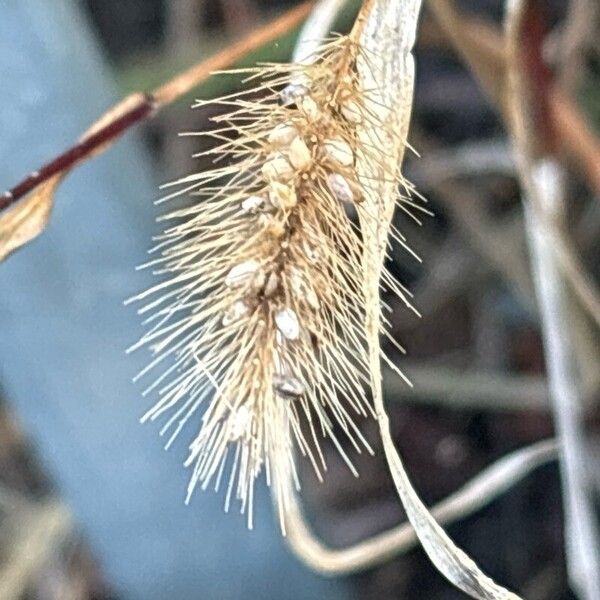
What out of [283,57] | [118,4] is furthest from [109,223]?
[118,4]

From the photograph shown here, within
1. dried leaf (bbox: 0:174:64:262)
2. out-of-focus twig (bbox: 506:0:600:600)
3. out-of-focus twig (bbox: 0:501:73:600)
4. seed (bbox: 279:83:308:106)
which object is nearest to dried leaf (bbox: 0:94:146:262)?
dried leaf (bbox: 0:174:64:262)

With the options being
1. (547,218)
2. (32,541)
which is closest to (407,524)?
(547,218)

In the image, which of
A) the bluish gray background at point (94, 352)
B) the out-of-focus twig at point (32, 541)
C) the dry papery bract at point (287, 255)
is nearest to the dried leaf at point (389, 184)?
the dry papery bract at point (287, 255)

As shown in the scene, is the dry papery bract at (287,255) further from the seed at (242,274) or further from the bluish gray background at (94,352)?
the bluish gray background at (94,352)

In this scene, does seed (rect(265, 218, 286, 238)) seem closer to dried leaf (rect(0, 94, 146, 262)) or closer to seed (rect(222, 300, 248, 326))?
seed (rect(222, 300, 248, 326))

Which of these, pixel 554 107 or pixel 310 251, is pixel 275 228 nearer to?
pixel 310 251
